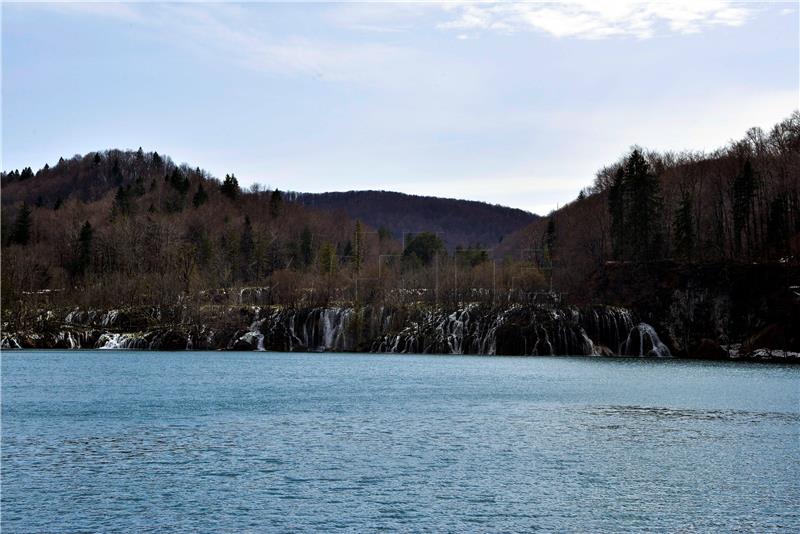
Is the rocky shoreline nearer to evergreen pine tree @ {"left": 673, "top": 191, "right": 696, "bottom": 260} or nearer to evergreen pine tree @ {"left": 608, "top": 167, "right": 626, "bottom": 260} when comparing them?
evergreen pine tree @ {"left": 673, "top": 191, "right": 696, "bottom": 260}

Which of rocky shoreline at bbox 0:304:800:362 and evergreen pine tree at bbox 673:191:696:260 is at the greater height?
evergreen pine tree at bbox 673:191:696:260

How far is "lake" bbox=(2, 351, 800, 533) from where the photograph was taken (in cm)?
2870

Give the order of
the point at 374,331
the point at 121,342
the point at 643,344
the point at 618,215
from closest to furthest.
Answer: the point at 643,344, the point at 374,331, the point at 121,342, the point at 618,215

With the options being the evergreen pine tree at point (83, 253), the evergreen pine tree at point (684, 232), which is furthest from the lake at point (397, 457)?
the evergreen pine tree at point (83, 253)

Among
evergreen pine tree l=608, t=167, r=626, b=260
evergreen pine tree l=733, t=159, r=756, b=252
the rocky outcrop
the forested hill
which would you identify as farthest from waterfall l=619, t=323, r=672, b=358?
evergreen pine tree l=733, t=159, r=756, b=252

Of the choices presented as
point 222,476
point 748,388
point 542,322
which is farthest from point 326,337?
point 222,476

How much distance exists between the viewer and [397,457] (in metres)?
38.2

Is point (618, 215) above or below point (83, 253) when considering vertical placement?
above

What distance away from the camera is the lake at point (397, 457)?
28.7m

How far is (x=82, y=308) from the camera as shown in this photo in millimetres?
156500

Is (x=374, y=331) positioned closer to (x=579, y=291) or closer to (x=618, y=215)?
(x=579, y=291)

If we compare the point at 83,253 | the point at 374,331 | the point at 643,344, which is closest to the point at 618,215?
the point at 643,344

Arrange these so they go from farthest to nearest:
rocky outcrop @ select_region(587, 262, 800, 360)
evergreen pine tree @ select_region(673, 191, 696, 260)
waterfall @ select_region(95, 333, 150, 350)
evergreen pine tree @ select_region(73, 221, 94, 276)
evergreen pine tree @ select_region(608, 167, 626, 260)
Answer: evergreen pine tree @ select_region(73, 221, 94, 276) → evergreen pine tree @ select_region(608, 167, 626, 260) → waterfall @ select_region(95, 333, 150, 350) → evergreen pine tree @ select_region(673, 191, 696, 260) → rocky outcrop @ select_region(587, 262, 800, 360)

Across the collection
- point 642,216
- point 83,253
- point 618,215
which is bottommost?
point 83,253
